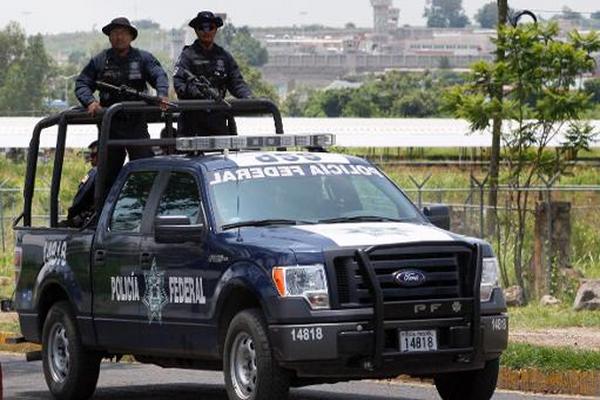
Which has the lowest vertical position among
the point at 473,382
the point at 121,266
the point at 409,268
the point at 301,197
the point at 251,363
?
the point at 473,382

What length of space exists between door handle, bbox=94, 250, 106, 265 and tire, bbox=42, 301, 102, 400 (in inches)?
26.2

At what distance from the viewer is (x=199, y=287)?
13.0 m

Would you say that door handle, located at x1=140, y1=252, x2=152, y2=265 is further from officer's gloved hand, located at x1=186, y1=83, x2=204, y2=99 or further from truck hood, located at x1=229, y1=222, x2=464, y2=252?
officer's gloved hand, located at x1=186, y1=83, x2=204, y2=99

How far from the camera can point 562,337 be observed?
18.1 metres

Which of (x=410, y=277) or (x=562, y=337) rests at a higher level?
(x=410, y=277)

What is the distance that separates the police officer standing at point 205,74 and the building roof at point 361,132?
54842 mm

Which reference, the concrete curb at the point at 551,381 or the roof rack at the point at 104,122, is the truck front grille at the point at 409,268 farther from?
the roof rack at the point at 104,122

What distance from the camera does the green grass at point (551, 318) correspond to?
64.8ft

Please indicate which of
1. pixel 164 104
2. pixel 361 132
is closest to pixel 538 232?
pixel 164 104

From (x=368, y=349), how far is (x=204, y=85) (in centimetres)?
450

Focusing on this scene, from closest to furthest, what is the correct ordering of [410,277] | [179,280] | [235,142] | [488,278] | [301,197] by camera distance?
[410,277]
[488,278]
[179,280]
[301,197]
[235,142]

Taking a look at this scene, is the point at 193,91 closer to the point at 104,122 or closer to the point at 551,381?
the point at 104,122

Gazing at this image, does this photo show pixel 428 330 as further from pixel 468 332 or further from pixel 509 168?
pixel 509 168

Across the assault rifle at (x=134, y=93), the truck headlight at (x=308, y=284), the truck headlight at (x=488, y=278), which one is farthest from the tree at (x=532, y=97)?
the truck headlight at (x=308, y=284)
